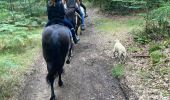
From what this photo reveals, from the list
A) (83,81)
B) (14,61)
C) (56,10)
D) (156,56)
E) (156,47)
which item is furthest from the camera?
(156,47)

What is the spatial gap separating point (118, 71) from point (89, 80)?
1.04 meters

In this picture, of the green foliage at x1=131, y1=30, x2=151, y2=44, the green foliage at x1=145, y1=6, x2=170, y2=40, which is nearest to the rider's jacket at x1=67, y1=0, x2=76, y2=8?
the green foliage at x1=131, y1=30, x2=151, y2=44

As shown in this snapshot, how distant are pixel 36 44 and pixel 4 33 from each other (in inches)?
134

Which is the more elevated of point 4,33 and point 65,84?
point 4,33

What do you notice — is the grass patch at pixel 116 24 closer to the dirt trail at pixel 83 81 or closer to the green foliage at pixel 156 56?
the dirt trail at pixel 83 81

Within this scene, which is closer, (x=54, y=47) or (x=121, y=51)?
(x=54, y=47)

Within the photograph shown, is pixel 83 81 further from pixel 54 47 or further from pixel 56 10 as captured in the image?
pixel 56 10

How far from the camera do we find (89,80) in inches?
378

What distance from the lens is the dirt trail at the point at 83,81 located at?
A: 853 cm

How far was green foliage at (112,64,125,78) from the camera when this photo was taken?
9786mm

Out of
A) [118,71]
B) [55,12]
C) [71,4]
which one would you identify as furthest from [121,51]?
[71,4]

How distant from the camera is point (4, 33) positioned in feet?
36.9

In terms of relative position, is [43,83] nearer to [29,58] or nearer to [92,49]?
[29,58]

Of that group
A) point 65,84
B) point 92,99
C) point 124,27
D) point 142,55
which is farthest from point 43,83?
point 124,27
